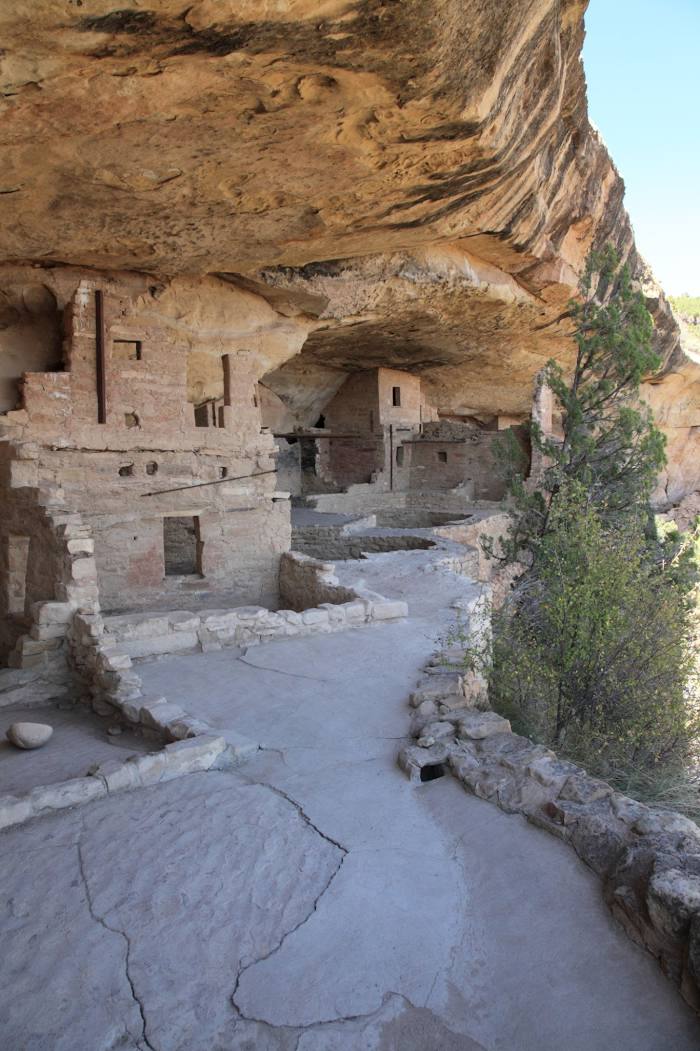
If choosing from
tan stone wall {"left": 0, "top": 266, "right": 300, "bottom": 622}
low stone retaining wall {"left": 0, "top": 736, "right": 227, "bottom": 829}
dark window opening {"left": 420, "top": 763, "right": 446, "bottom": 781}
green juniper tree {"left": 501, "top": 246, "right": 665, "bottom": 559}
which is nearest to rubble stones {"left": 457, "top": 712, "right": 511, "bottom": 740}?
dark window opening {"left": 420, "top": 763, "right": 446, "bottom": 781}

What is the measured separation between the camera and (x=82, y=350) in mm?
6598

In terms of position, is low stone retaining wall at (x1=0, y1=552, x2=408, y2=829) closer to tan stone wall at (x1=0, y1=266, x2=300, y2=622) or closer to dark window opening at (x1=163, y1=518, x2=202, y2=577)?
tan stone wall at (x1=0, y1=266, x2=300, y2=622)

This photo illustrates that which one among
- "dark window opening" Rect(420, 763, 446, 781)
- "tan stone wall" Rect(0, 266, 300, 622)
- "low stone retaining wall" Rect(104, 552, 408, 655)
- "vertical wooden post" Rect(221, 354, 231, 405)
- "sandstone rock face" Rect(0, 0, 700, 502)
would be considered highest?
"sandstone rock face" Rect(0, 0, 700, 502)

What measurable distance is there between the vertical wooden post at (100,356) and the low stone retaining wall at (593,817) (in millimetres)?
4395

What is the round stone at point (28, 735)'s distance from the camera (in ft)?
12.0

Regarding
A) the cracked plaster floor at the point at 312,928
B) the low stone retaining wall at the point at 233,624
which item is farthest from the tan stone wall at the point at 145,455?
the cracked plaster floor at the point at 312,928

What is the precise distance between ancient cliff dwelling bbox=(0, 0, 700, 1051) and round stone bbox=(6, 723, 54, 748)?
0.03 m

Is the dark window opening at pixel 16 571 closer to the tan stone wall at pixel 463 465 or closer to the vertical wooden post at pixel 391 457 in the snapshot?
the vertical wooden post at pixel 391 457

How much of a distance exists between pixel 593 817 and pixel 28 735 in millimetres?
2798

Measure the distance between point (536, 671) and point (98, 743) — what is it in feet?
9.32

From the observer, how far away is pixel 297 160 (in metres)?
4.80

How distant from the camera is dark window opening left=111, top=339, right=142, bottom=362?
6.84m

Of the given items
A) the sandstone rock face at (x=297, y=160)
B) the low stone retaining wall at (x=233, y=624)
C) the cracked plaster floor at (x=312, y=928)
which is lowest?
the cracked plaster floor at (x=312, y=928)

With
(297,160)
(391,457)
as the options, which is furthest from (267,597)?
(391,457)
